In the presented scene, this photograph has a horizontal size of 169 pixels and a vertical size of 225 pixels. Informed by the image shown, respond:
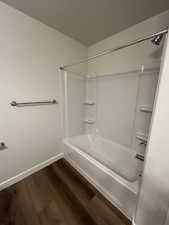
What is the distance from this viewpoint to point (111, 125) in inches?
76.3

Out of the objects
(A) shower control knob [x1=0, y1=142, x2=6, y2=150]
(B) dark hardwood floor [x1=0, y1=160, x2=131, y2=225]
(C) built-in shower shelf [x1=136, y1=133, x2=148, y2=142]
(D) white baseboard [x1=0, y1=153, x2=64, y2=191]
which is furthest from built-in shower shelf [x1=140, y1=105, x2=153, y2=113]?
(A) shower control knob [x1=0, y1=142, x2=6, y2=150]

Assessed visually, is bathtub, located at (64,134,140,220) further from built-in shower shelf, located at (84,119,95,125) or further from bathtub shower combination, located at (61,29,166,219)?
built-in shower shelf, located at (84,119,95,125)

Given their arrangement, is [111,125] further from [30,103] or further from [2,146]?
[2,146]

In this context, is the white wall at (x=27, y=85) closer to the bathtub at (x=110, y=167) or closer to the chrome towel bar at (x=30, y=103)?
the chrome towel bar at (x=30, y=103)

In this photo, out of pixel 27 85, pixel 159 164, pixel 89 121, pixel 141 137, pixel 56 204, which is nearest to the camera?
pixel 159 164

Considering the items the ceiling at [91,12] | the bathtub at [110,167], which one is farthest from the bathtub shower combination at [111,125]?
the ceiling at [91,12]

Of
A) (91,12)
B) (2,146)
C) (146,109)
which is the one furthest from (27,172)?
(91,12)

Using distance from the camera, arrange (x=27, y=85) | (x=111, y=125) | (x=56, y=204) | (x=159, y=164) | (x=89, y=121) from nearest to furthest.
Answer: (x=159, y=164) < (x=56, y=204) < (x=27, y=85) < (x=111, y=125) < (x=89, y=121)

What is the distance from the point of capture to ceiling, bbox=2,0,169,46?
1.14 m

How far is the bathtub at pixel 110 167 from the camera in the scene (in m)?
1.07

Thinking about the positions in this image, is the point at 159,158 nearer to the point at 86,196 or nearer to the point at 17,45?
the point at 86,196

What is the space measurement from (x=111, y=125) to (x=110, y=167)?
0.75 metres

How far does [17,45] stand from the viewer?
1.28 metres

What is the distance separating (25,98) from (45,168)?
47.0 inches
